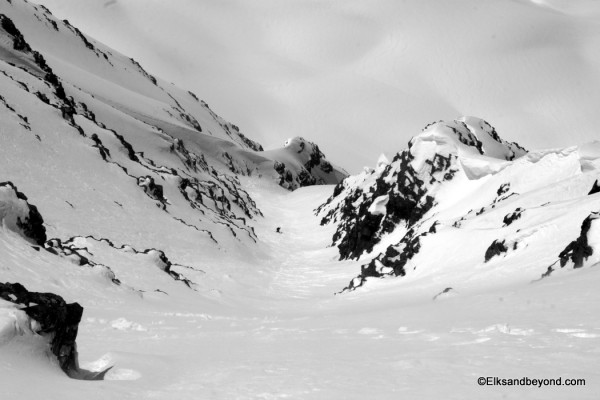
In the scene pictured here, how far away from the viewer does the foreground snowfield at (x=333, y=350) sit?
706 cm

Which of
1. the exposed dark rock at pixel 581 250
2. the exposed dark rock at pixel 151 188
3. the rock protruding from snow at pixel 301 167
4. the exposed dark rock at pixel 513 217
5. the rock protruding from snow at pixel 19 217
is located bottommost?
the rock protruding from snow at pixel 19 217

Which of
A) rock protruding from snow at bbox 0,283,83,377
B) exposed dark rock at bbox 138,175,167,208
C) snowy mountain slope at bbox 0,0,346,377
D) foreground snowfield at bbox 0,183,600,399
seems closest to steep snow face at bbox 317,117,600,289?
foreground snowfield at bbox 0,183,600,399

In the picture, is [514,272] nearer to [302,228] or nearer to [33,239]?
[33,239]

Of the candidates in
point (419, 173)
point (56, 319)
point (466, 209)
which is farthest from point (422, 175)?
point (56, 319)

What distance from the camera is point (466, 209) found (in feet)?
139

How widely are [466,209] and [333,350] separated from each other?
110ft

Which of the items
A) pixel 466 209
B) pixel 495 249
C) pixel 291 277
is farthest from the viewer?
pixel 291 277

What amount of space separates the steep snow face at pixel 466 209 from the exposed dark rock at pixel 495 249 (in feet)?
0.14

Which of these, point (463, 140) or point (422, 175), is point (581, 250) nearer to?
point (422, 175)

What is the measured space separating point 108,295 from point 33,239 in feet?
12.6

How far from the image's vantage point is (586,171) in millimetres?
32938

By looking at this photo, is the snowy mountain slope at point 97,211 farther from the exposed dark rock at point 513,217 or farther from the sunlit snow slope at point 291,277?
the exposed dark rock at point 513,217

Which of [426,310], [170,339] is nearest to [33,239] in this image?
[170,339]

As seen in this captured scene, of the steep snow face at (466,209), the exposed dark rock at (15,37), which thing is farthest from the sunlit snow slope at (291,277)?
the exposed dark rock at (15,37)
